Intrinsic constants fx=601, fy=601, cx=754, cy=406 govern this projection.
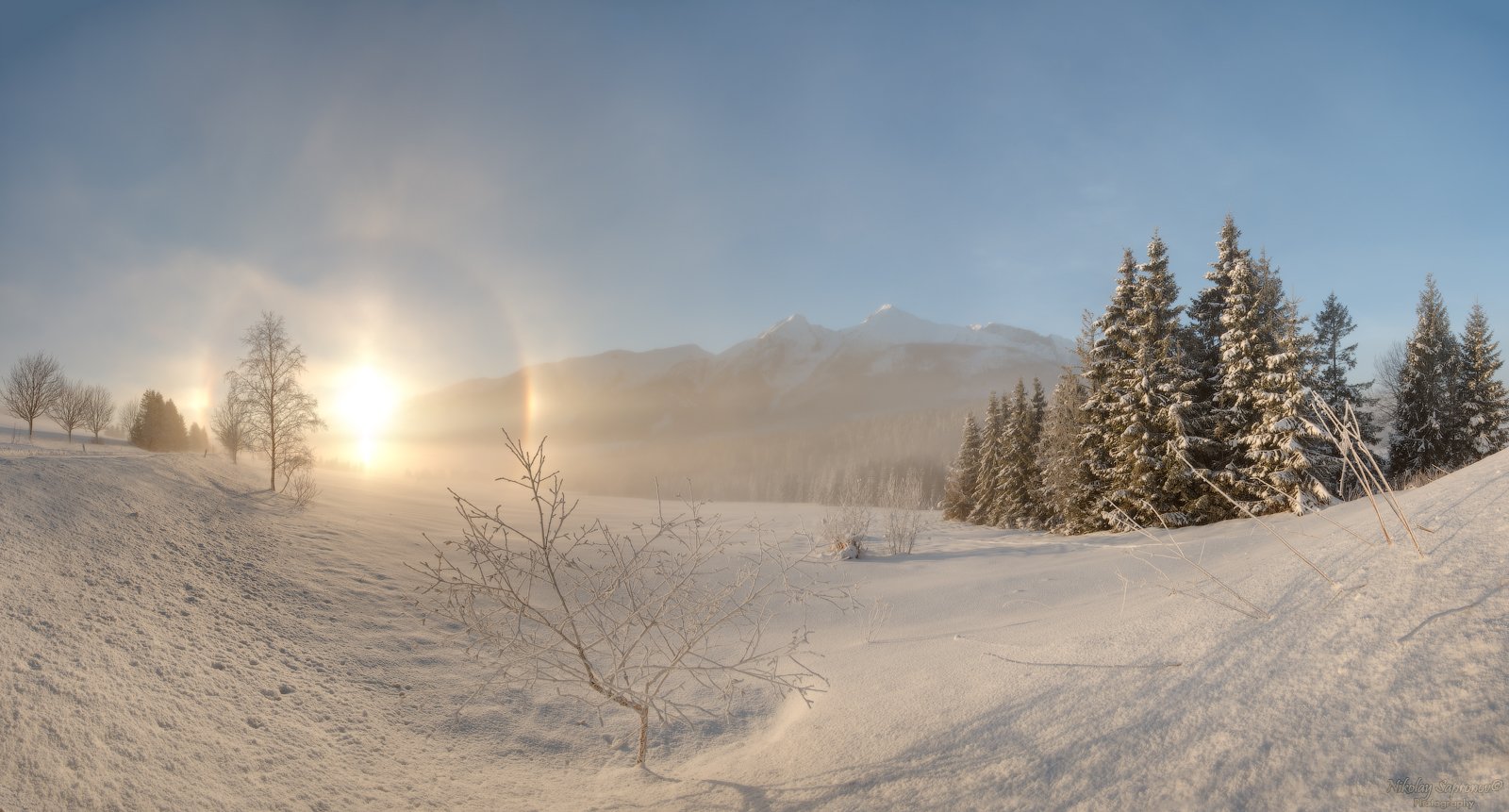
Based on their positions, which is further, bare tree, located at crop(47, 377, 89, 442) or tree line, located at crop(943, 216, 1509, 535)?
bare tree, located at crop(47, 377, 89, 442)

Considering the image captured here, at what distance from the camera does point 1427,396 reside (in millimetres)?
25547

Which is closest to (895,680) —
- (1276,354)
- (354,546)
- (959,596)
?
(959,596)

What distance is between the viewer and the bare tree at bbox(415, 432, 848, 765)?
2840mm

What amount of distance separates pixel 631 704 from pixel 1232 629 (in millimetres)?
2836

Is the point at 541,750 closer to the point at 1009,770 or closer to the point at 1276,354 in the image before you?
the point at 1009,770

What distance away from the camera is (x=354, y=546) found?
9.82 metres

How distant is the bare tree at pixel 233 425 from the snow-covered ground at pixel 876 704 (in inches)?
491

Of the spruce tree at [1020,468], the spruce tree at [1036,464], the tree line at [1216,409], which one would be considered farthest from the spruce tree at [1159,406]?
the spruce tree at [1020,468]

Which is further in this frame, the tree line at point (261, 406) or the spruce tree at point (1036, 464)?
the spruce tree at point (1036, 464)

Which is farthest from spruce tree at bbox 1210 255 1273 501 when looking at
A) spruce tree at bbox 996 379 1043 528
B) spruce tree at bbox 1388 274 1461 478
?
spruce tree at bbox 1388 274 1461 478

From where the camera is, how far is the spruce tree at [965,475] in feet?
108

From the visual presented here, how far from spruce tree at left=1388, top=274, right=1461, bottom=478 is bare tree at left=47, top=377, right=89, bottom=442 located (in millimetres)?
56422

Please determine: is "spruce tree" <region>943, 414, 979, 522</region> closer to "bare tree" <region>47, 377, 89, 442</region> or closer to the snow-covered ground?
the snow-covered ground

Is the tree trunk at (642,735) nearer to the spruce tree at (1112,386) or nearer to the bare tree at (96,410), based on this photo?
the spruce tree at (1112,386)
